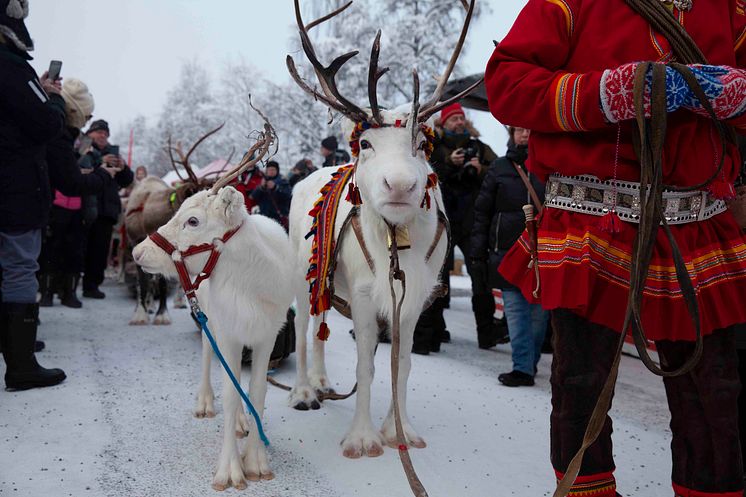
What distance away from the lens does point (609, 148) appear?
6.44 feet

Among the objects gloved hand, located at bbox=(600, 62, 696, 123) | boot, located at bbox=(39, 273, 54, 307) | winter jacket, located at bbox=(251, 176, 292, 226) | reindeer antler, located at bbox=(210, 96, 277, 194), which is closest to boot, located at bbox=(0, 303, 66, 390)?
Answer: reindeer antler, located at bbox=(210, 96, 277, 194)

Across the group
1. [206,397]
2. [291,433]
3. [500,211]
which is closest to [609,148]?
[291,433]

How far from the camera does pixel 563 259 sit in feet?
6.56

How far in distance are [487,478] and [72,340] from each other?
4278 millimetres

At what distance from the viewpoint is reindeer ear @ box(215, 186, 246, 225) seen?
10.0ft

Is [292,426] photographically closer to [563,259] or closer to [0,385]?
[0,385]

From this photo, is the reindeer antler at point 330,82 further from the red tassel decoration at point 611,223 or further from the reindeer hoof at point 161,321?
the reindeer hoof at point 161,321

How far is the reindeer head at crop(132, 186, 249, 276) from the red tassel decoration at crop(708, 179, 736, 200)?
2.08 metres

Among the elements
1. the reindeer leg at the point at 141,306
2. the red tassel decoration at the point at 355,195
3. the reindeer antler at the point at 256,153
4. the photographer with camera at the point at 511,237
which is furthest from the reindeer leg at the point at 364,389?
the reindeer leg at the point at 141,306

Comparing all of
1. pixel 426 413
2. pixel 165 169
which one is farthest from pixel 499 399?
pixel 165 169

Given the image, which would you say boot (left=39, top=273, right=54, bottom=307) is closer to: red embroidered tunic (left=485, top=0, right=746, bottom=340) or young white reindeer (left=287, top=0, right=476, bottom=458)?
young white reindeer (left=287, top=0, right=476, bottom=458)

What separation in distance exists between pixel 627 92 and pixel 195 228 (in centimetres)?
210

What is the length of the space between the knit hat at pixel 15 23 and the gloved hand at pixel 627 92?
3.72 m

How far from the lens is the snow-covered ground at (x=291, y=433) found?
2.92m
